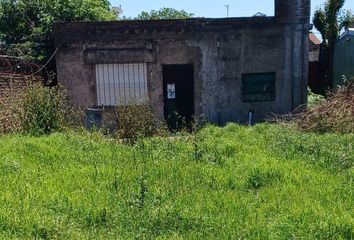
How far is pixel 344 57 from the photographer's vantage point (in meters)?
19.6

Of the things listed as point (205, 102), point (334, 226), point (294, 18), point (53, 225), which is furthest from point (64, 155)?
point (294, 18)

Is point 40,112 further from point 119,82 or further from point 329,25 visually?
point 329,25

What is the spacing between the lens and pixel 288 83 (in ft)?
53.2

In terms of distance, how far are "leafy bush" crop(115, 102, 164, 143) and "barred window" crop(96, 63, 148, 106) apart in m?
4.06

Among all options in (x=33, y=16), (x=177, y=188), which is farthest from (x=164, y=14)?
(x=177, y=188)

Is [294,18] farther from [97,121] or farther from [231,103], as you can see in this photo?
[97,121]

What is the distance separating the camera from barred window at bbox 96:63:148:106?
15695mm

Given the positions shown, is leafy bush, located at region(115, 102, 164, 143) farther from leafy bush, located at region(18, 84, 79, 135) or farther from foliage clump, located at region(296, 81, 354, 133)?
foliage clump, located at region(296, 81, 354, 133)

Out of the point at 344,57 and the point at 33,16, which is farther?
the point at 344,57

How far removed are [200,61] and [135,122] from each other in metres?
5.29

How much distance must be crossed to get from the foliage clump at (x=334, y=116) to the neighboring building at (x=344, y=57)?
23.1ft

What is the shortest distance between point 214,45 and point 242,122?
294 centimetres

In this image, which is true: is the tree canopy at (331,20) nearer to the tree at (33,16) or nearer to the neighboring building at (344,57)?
the neighboring building at (344,57)

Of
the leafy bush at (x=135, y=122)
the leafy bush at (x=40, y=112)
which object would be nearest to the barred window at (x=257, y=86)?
the leafy bush at (x=135, y=122)
